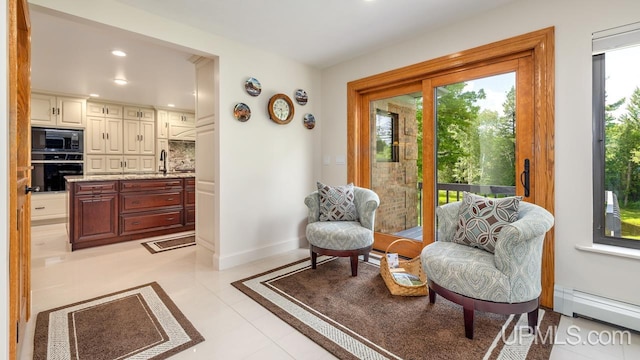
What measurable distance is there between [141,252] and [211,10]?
9.50 feet

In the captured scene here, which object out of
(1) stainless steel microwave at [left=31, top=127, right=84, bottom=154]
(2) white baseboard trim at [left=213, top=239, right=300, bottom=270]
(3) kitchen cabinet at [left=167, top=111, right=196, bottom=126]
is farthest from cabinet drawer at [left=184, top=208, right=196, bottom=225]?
(3) kitchen cabinet at [left=167, top=111, right=196, bottom=126]

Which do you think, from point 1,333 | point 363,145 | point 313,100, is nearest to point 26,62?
point 1,333

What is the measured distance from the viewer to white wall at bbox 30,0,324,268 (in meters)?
2.91

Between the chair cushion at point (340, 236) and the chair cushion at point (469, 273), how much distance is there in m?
0.78

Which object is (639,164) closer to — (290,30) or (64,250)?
(290,30)

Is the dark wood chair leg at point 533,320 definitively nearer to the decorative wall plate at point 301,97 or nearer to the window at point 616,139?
the window at point 616,139

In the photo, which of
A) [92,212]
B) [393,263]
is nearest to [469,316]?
[393,263]

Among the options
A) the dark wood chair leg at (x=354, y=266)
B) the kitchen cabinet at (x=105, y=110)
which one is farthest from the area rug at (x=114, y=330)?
the kitchen cabinet at (x=105, y=110)

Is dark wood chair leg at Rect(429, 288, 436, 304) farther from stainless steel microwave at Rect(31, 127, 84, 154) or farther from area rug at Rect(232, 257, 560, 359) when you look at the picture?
stainless steel microwave at Rect(31, 127, 84, 154)

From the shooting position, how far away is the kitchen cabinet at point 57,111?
490 cm

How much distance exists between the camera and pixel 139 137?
6059mm

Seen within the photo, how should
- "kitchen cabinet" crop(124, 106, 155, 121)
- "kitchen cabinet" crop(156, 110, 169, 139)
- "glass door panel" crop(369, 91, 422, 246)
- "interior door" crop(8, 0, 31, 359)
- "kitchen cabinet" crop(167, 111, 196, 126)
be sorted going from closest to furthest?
"interior door" crop(8, 0, 31, 359), "glass door panel" crop(369, 91, 422, 246), "kitchen cabinet" crop(124, 106, 155, 121), "kitchen cabinet" crop(156, 110, 169, 139), "kitchen cabinet" crop(167, 111, 196, 126)

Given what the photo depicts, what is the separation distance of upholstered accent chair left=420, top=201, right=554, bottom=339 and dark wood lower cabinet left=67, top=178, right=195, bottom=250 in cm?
396

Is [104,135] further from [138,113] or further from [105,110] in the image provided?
[138,113]
